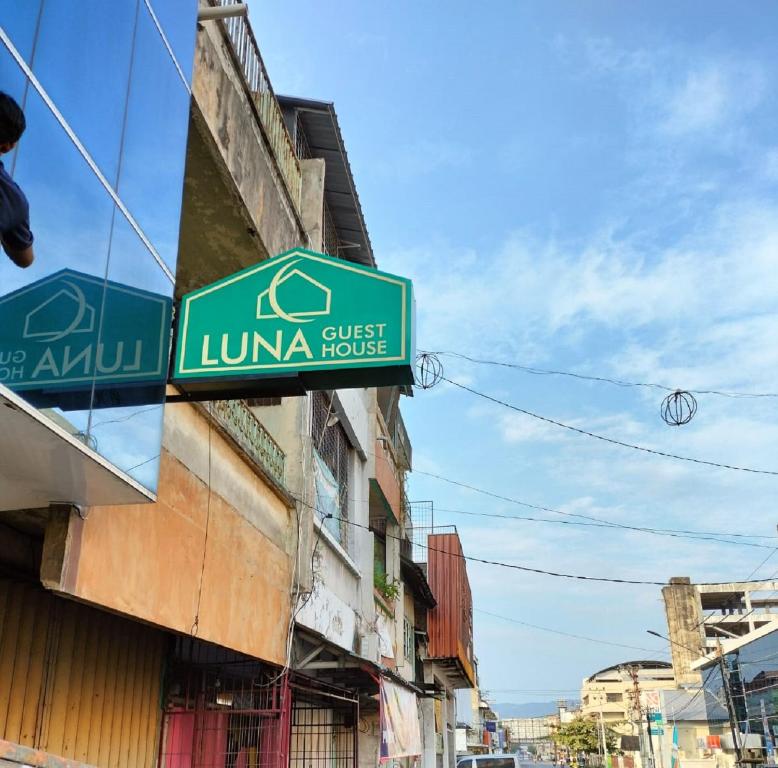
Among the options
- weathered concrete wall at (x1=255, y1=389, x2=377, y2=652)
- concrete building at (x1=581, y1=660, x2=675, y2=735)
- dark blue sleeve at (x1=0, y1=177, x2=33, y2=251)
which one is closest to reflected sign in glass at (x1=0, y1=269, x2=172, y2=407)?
dark blue sleeve at (x1=0, y1=177, x2=33, y2=251)

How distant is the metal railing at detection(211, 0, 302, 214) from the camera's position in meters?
8.96

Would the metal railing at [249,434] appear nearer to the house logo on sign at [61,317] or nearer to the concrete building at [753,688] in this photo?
the house logo on sign at [61,317]

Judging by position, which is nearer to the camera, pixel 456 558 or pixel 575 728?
pixel 456 558

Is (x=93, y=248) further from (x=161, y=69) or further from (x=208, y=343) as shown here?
(x=161, y=69)

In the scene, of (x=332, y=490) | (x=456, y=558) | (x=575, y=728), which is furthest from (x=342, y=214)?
(x=575, y=728)

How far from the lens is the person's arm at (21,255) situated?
3.80 meters

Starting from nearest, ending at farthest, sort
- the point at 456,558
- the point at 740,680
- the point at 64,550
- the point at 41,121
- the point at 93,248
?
the point at 41,121 → the point at 93,248 → the point at 64,550 → the point at 456,558 → the point at 740,680

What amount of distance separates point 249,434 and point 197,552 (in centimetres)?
217

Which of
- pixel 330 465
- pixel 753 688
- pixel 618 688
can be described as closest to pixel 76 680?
pixel 330 465

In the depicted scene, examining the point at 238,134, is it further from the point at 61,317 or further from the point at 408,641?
the point at 408,641

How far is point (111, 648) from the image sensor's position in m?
7.19

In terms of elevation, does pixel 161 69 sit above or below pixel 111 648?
above

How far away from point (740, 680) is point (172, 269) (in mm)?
46782

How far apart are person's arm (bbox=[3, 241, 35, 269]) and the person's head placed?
447mm
